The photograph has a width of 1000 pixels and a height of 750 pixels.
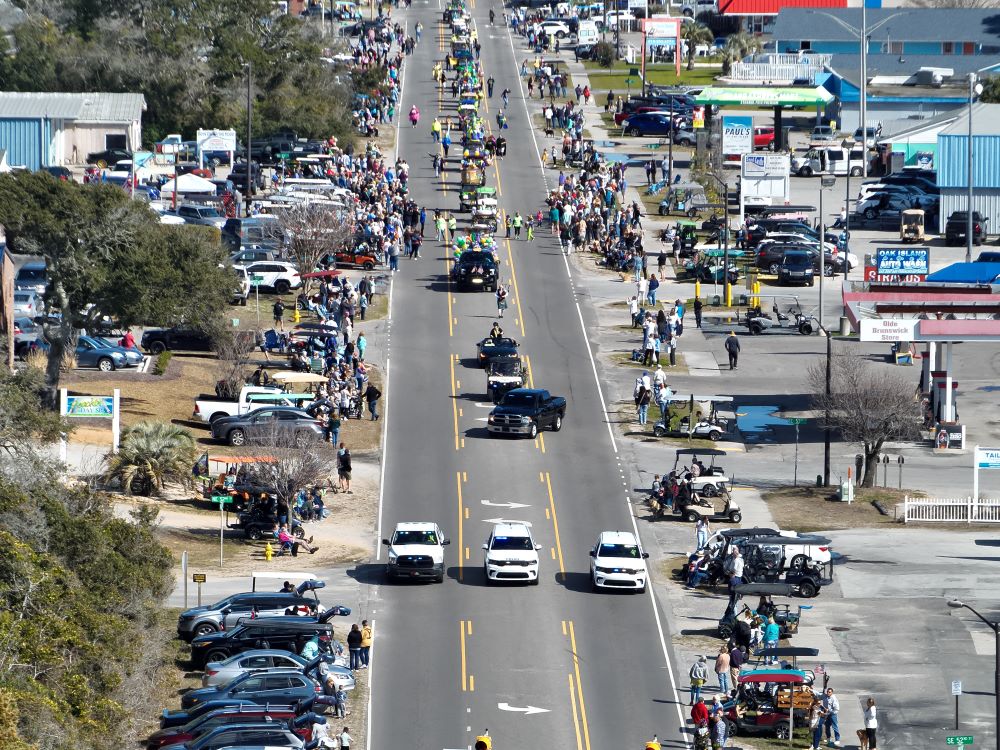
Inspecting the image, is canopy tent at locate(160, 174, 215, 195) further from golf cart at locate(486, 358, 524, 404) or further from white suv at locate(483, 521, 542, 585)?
white suv at locate(483, 521, 542, 585)

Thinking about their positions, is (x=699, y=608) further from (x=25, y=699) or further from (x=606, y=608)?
(x=25, y=699)

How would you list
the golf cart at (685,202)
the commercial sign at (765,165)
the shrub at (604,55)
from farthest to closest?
the shrub at (604,55), the golf cart at (685,202), the commercial sign at (765,165)

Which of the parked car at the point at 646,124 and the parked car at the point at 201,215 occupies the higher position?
the parked car at the point at 646,124

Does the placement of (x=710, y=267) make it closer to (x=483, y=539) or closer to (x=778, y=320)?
(x=778, y=320)

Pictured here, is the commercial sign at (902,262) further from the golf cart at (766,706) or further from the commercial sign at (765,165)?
the golf cart at (766,706)

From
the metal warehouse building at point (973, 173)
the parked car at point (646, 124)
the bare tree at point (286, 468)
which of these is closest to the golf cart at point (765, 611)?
the bare tree at point (286, 468)

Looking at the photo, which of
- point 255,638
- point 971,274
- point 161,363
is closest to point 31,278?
point 161,363

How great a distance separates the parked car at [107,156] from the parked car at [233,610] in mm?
64541

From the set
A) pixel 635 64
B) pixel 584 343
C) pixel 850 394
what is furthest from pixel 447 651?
pixel 635 64

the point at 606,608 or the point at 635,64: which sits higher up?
the point at 635,64

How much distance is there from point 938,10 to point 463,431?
8974 cm

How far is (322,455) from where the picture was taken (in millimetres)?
61594

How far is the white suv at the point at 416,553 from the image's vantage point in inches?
2158

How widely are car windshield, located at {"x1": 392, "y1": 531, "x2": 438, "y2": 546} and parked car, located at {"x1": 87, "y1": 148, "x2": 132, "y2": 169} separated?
60.3 metres
